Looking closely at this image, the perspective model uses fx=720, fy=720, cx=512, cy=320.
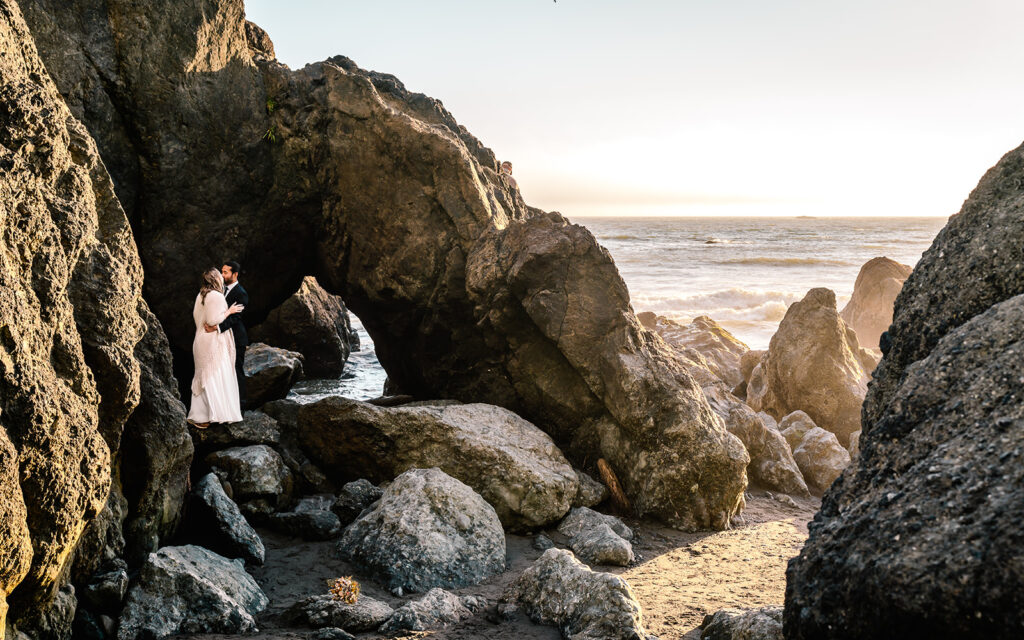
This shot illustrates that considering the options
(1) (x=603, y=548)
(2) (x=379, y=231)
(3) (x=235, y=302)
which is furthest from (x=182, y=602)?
(2) (x=379, y=231)

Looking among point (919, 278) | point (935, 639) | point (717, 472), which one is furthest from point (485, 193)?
point (935, 639)

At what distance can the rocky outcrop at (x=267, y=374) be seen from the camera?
10.7 m

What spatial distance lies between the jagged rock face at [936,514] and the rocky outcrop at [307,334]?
15121mm

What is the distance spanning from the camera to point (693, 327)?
1991 cm

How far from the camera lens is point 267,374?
35.8 ft

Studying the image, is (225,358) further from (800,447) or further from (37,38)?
(800,447)

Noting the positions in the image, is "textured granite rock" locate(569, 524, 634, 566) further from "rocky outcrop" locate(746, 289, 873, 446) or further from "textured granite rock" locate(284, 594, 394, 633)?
"rocky outcrop" locate(746, 289, 873, 446)

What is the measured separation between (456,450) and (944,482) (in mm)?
6272

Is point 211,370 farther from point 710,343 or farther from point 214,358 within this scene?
point 710,343

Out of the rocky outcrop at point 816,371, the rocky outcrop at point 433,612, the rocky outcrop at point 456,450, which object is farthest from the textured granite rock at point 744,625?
the rocky outcrop at point 816,371

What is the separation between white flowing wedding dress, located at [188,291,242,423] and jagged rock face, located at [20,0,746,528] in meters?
1.60

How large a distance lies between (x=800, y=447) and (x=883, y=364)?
7.62 m

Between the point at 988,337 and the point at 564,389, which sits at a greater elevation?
the point at 988,337

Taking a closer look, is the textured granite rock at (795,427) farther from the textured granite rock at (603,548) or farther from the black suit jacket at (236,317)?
the black suit jacket at (236,317)
